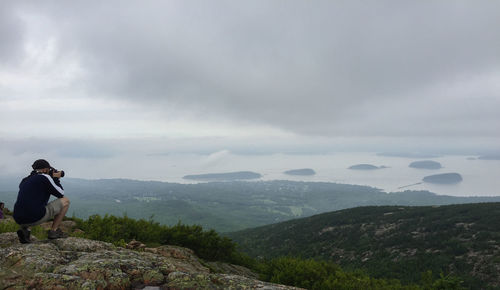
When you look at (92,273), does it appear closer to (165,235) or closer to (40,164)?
(40,164)

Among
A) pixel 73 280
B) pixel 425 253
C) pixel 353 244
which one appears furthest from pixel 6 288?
pixel 353 244

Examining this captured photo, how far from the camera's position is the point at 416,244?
159 feet

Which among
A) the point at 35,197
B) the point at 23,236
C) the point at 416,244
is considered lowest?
the point at 416,244

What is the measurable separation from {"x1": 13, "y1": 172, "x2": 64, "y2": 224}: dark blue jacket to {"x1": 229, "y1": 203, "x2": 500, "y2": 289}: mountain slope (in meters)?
25.7

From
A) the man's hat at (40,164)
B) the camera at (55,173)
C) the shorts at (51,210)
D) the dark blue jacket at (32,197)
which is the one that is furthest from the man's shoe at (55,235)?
the man's hat at (40,164)

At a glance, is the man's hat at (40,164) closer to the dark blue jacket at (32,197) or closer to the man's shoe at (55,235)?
the dark blue jacket at (32,197)

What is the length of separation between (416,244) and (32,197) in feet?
190

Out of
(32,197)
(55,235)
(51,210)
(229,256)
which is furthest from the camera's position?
(229,256)

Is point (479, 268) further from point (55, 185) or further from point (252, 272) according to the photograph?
point (55, 185)

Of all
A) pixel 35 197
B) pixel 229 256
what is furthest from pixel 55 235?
pixel 229 256

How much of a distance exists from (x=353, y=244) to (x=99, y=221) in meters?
55.3

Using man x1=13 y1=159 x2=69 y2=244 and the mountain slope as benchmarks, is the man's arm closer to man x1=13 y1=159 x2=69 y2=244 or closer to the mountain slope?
Answer: man x1=13 y1=159 x2=69 y2=244

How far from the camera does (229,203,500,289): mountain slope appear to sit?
1388 inches

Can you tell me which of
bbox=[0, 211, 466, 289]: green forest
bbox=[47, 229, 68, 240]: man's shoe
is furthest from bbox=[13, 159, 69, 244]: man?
bbox=[0, 211, 466, 289]: green forest
